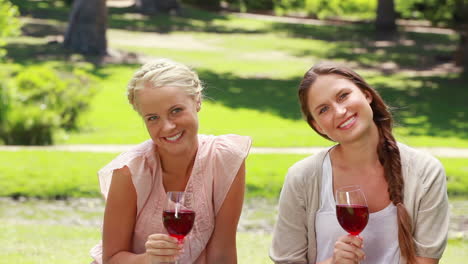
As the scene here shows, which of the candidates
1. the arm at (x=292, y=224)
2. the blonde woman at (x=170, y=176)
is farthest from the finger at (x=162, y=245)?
the arm at (x=292, y=224)

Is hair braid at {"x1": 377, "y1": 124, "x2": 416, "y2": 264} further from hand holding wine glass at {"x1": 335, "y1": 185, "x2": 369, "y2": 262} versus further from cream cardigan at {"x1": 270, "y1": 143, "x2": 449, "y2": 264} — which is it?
hand holding wine glass at {"x1": 335, "y1": 185, "x2": 369, "y2": 262}

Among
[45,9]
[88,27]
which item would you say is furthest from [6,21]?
[45,9]

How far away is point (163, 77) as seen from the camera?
3592 millimetres

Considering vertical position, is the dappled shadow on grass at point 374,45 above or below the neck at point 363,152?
below

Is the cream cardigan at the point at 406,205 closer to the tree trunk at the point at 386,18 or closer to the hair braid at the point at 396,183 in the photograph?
the hair braid at the point at 396,183

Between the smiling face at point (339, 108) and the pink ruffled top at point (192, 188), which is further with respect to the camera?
the pink ruffled top at point (192, 188)

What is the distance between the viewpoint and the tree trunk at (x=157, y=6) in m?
37.9

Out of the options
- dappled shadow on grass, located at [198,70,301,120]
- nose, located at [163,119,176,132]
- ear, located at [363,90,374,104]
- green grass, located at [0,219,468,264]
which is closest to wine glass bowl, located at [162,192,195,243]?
nose, located at [163,119,176,132]

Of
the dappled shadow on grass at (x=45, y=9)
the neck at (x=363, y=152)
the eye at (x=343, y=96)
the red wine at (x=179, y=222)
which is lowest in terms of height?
the dappled shadow on grass at (x=45, y=9)

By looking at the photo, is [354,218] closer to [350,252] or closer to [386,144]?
[350,252]

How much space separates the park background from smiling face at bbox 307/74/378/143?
589 mm

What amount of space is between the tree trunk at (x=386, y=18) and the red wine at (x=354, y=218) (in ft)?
103

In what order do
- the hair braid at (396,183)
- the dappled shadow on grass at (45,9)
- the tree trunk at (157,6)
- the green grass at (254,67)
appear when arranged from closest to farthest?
the hair braid at (396,183) → the green grass at (254,67) → the dappled shadow on grass at (45,9) → the tree trunk at (157,6)

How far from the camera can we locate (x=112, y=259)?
3.74m
